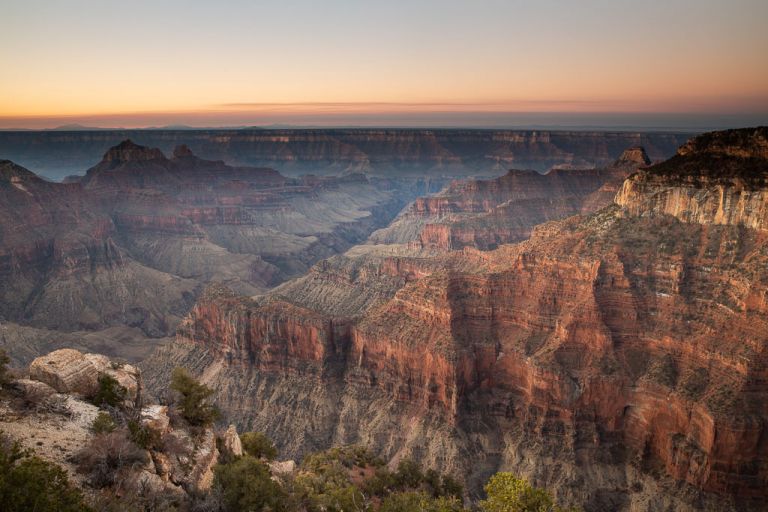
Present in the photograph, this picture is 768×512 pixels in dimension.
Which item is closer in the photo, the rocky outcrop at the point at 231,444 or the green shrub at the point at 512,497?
the green shrub at the point at 512,497

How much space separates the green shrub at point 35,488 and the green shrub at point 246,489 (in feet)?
25.3

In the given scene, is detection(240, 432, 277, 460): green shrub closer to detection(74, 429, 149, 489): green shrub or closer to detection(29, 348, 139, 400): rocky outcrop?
detection(29, 348, 139, 400): rocky outcrop

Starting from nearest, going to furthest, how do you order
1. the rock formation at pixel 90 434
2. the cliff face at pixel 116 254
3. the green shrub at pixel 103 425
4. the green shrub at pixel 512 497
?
the rock formation at pixel 90 434 → the green shrub at pixel 103 425 → the green shrub at pixel 512 497 → the cliff face at pixel 116 254

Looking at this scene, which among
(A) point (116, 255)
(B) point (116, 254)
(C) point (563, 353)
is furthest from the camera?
(B) point (116, 254)

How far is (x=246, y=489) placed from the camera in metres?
28.2

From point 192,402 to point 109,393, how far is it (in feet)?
22.7

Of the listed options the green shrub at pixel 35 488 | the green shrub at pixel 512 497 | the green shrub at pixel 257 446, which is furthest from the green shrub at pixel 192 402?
the green shrub at pixel 512 497

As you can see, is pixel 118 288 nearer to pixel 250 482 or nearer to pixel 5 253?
pixel 5 253

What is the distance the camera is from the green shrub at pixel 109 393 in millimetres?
28469

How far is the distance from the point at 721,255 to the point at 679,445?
18.3 m

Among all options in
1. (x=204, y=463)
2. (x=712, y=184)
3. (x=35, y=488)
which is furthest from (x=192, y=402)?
(x=712, y=184)

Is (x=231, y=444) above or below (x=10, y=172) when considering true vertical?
below

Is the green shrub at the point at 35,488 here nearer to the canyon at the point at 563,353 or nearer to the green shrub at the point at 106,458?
the green shrub at the point at 106,458

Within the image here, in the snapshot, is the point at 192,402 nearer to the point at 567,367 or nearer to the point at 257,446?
the point at 257,446
